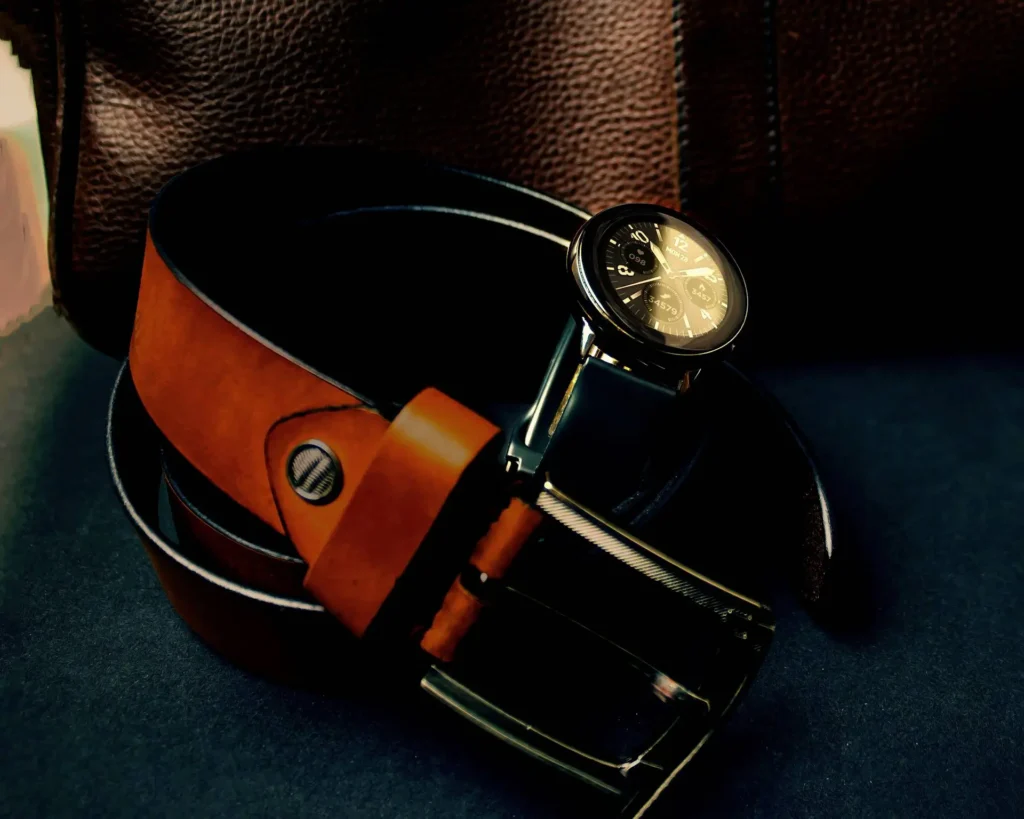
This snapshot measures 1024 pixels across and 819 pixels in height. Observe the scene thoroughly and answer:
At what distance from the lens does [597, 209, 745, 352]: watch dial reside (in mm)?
466

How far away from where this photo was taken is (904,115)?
2.08 ft

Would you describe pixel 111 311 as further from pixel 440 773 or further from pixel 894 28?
pixel 894 28

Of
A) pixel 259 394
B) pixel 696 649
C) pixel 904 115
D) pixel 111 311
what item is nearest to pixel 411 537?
pixel 259 394

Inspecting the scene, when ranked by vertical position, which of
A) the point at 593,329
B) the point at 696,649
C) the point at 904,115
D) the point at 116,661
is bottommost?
the point at 116,661

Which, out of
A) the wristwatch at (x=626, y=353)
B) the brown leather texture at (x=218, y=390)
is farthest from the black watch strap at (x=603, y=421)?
the brown leather texture at (x=218, y=390)

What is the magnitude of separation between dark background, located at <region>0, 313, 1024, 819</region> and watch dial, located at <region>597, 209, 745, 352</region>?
0.19 metres

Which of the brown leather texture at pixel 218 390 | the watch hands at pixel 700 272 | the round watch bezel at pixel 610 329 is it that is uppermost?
the watch hands at pixel 700 272

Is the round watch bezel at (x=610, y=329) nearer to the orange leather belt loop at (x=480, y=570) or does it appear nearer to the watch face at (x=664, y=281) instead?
the watch face at (x=664, y=281)

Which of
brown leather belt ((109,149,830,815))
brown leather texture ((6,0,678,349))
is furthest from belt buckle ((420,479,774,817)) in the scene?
brown leather texture ((6,0,678,349))

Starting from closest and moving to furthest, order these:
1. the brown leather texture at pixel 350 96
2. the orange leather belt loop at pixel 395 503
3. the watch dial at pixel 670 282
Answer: the orange leather belt loop at pixel 395 503, the watch dial at pixel 670 282, the brown leather texture at pixel 350 96

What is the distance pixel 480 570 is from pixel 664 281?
0.68ft

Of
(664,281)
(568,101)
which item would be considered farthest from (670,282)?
(568,101)

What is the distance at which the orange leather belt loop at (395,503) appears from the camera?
36 cm

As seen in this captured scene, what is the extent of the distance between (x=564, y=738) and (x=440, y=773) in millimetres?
68
